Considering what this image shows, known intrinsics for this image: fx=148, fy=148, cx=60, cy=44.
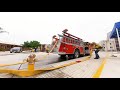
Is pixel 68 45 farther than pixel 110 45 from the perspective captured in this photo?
No

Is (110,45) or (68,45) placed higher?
(110,45)

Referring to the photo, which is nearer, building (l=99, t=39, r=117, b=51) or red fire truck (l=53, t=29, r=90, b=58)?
red fire truck (l=53, t=29, r=90, b=58)

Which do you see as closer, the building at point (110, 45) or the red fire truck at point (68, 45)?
the red fire truck at point (68, 45)
